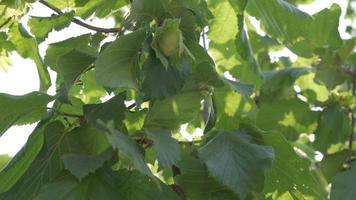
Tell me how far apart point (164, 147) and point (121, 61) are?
0.14 metres

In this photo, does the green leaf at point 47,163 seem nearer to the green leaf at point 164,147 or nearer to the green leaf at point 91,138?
the green leaf at point 91,138

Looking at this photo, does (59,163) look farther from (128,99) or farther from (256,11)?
(256,11)

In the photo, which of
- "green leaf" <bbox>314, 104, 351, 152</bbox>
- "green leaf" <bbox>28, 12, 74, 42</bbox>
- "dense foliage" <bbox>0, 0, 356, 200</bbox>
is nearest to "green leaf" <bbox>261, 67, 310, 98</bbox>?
"green leaf" <bbox>314, 104, 351, 152</bbox>

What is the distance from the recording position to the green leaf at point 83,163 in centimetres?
89

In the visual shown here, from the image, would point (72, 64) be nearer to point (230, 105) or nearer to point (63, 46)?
point (63, 46)

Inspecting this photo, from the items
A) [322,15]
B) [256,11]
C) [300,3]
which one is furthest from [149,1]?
[300,3]

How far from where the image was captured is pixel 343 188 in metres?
1.18

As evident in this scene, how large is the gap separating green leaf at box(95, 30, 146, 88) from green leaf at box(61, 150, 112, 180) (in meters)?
0.10

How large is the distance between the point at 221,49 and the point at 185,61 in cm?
58

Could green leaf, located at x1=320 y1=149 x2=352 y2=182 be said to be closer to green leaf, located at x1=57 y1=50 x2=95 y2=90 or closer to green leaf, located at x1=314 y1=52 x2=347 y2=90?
green leaf, located at x1=314 y1=52 x2=347 y2=90

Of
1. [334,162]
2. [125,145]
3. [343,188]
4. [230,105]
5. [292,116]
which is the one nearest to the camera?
[125,145]

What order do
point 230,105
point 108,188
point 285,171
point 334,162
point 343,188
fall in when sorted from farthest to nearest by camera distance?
1. point 334,162
2. point 230,105
3. point 343,188
4. point 285,171
5. point 108,188

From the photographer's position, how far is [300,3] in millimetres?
1923

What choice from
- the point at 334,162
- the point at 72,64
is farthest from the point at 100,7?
the point at 334,162
